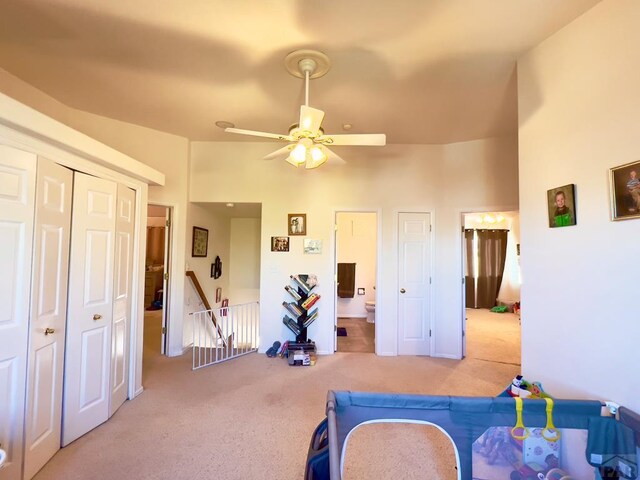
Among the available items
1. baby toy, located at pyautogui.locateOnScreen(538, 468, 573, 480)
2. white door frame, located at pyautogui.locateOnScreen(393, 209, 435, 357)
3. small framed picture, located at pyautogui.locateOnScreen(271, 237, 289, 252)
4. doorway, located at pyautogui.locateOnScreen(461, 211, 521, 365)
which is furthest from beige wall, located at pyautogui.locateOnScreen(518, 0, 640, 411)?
doorway, located at pyautogui.locateOnScreen(461, 211, 521, 365)

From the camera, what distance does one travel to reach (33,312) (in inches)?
72.6

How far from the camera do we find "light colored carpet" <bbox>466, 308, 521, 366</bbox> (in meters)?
4.14

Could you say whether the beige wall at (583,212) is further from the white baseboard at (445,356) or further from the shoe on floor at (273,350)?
the shoe on floor at (273,350)

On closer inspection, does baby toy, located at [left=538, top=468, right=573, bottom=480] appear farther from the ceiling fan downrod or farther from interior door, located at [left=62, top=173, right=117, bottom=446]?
interior door, located at [left=62, top=173, right=117, bottom=446]

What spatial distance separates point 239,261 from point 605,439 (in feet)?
18.8

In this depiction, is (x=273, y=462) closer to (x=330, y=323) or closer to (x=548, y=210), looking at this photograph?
(x=330, y=323)

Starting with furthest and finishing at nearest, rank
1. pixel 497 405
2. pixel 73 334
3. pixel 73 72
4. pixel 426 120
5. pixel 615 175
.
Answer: pixel 426 120
pixel 73 72
pixel 73 334
pixel 615 175
pixel 497 405

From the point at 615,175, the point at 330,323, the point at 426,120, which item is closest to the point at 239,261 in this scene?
the point at 330,323

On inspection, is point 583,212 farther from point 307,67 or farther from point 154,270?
point 154,270

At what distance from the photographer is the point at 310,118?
6.64 feet

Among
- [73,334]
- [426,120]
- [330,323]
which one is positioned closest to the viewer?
[73,334]

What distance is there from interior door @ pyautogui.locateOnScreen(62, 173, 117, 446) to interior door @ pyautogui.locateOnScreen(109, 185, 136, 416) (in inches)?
2.9

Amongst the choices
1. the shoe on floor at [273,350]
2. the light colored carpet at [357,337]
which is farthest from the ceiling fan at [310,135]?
the light colored carpet at [357,337]

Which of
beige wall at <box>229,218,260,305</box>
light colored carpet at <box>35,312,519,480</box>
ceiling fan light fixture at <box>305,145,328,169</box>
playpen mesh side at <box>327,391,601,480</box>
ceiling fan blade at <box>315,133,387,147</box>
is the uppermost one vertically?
ceiling fan blade at <box>315,133,387,147</box>
